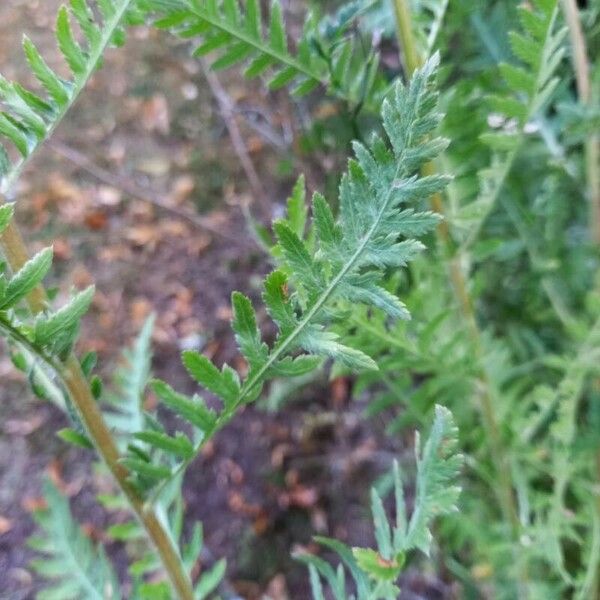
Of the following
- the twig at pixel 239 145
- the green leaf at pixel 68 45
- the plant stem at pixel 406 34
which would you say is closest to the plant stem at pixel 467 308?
the plant stem at pixel 406 34

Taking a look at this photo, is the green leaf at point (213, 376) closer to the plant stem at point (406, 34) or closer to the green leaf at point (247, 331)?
the green leaf at point (247, 331)

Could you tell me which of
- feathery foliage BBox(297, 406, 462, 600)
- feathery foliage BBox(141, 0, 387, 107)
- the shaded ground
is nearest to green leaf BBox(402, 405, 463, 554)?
feathery foliage BBox(297, 406, 462, 600)

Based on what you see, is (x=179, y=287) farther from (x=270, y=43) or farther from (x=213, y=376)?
(x=213, y=376)

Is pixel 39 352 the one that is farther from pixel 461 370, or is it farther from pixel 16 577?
pixel 16 577

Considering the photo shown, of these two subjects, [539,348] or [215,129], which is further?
[215,129]

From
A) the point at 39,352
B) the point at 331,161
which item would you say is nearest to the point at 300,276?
the point at 39,352
